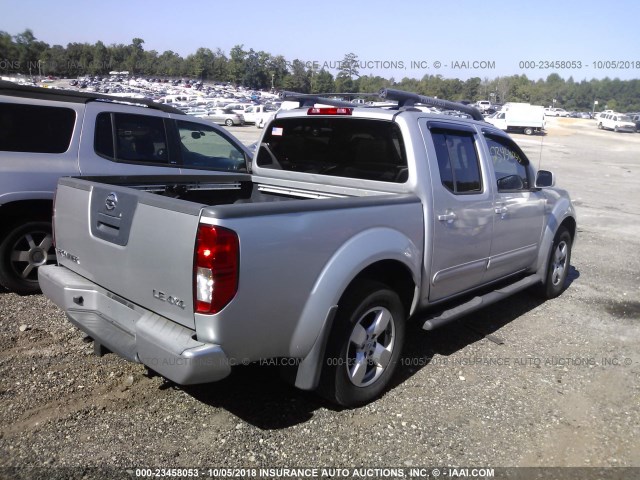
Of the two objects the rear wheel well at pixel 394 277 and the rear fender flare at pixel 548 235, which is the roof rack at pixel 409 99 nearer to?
the rear wheel well at pixel 394 277

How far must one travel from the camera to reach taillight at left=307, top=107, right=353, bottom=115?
167 inches

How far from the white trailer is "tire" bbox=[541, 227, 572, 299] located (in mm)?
40368

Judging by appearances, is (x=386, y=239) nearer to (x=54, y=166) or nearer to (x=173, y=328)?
(x=173, y=328)

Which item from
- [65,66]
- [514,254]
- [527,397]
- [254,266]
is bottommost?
[527,397]

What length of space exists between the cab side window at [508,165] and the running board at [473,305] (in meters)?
0.91

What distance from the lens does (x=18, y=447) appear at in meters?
2.94

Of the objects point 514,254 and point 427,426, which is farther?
point 514,254

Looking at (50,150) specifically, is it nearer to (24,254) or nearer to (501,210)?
(24,254)

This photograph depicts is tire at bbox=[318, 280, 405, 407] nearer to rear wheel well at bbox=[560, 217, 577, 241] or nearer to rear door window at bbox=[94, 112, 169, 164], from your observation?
rear wheel well at bbox=[560, 217, 577, 241]

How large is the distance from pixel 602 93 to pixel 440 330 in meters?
196

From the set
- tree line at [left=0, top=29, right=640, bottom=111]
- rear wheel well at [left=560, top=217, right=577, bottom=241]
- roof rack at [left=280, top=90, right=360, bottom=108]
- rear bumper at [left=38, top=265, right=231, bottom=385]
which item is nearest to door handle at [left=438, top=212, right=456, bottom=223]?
roof rack at [left=280, top=90, right=360, bottom=108]

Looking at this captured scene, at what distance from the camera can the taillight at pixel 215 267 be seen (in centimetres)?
256

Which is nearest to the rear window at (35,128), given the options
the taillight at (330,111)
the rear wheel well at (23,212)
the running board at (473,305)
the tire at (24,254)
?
the rear wheel well at (23,212)

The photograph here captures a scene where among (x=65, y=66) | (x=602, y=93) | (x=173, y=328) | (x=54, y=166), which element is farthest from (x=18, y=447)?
(x=602, y=93)
